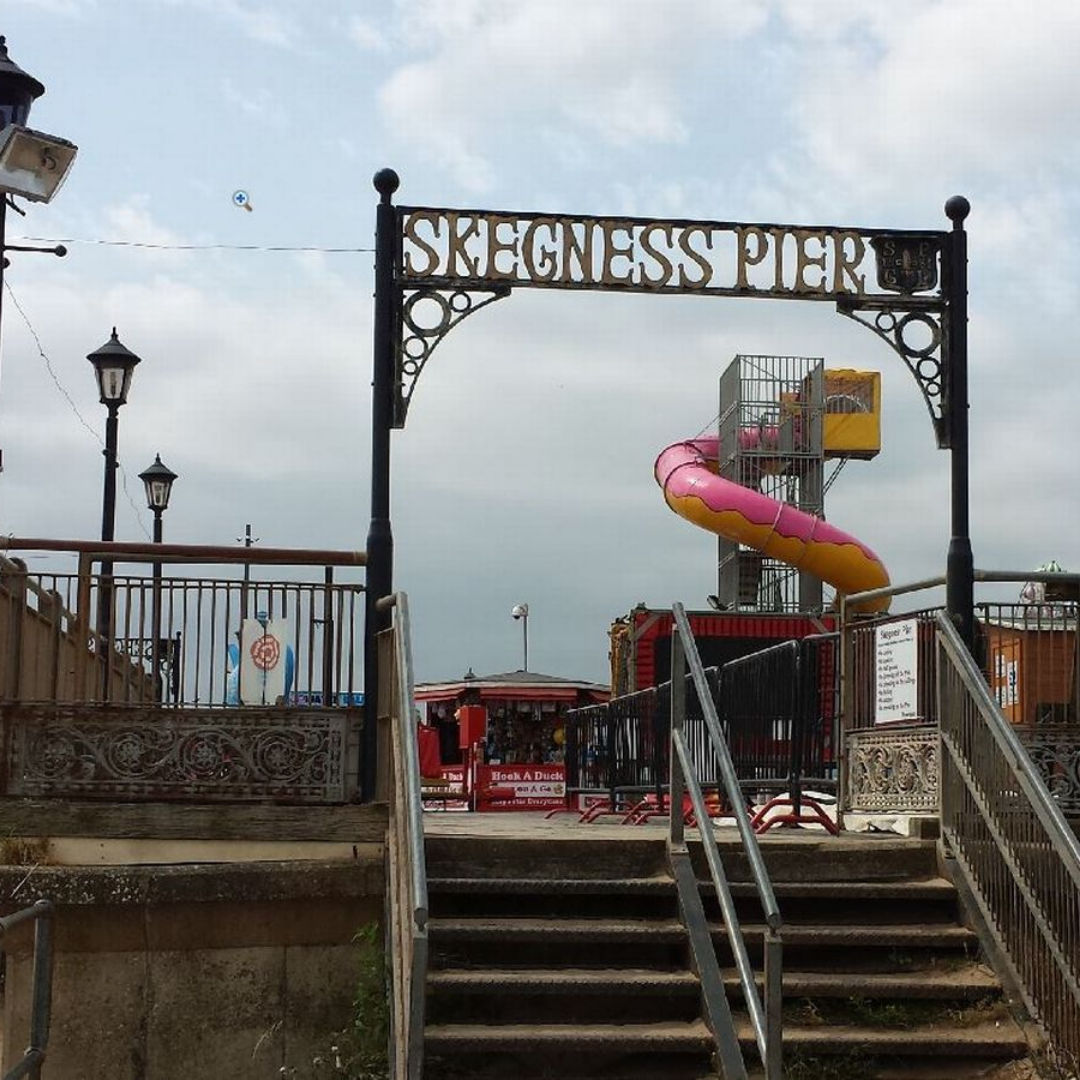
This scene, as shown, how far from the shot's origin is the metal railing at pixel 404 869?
7.45 m

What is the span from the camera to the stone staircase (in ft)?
26.2

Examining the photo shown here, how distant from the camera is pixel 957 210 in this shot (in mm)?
12445

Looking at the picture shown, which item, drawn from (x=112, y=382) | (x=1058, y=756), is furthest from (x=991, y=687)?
(x=112, y=382)

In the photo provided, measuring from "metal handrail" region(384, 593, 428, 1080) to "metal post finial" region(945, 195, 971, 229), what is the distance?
17.0 feet

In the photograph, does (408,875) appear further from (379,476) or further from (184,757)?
(379,476)

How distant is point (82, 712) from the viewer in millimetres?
10117

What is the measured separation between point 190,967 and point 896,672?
4648 millimetres

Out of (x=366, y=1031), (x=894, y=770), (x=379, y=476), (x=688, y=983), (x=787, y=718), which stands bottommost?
(x=366, y=1031)

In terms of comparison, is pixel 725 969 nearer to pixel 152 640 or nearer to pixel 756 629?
pixel 152 640

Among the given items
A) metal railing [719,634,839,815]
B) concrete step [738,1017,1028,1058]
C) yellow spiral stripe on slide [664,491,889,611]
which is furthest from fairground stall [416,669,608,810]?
concrete step [738,1017,1028,1058]

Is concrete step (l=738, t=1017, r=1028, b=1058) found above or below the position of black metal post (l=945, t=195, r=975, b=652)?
below

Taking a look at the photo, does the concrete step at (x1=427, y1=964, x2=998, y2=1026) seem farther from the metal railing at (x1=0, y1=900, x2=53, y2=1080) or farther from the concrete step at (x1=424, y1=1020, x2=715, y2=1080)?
the metal railing at (x1=0, y1=900, x2=53, y2=1080)

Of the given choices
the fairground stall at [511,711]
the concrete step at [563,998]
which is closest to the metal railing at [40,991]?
the concrete step at [563,998]

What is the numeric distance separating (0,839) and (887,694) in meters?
5.41
